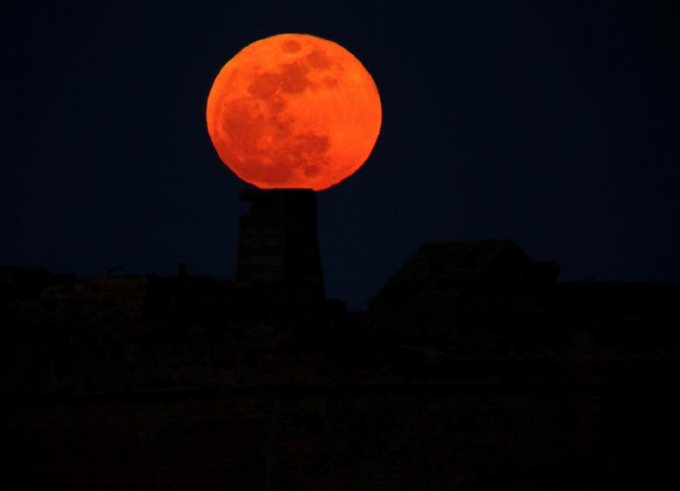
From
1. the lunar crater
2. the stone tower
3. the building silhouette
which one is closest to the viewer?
the building silhouette

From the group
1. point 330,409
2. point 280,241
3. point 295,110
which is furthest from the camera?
point 280,241

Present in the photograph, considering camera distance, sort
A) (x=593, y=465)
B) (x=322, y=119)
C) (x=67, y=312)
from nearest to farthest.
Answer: (x=593, y=465) → (x=67, y=312) → (x=322, y=119)

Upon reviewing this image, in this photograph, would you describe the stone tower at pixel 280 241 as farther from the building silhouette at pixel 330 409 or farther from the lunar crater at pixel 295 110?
the building silhouette at pixel 330 409

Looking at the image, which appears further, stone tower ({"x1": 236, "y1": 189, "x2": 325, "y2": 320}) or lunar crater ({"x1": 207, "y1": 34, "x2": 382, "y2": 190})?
stone tower ({"x1": 236, "y1": 189, "x2": 325, "y2": 320})

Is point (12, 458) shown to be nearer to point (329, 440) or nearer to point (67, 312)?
point (67, 312)

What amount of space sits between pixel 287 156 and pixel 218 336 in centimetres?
320

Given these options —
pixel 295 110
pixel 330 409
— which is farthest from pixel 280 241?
pixel 330 409

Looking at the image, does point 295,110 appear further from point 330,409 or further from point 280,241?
point 330,409

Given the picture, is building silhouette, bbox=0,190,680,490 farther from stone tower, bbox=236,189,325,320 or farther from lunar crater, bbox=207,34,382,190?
lunar crater, bbox=207,34,382,190

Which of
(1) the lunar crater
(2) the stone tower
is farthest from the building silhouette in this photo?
(1) the lunar crater

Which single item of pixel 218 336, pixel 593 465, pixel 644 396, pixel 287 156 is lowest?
pixel 593 465

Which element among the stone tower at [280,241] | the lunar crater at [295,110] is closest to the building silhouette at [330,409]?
the stone tower at [280,241]

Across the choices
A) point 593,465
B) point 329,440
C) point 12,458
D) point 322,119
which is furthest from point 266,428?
point 322,119

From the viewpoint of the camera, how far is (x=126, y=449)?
10906 mm
